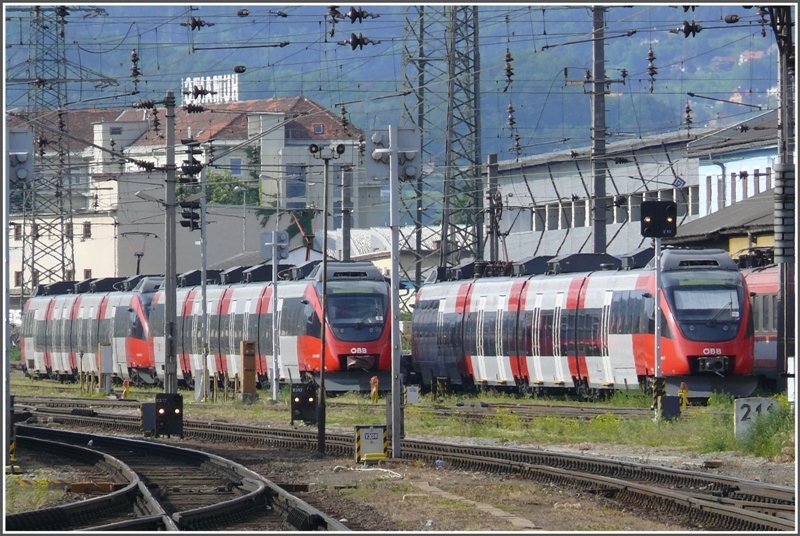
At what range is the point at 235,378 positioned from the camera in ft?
169

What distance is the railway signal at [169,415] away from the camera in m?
34.0

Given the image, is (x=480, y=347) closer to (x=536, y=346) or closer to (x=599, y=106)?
(x=536, y=346)

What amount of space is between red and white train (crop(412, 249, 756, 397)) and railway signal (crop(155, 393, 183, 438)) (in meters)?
10.8

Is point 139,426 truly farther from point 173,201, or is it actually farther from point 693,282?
point 693,282

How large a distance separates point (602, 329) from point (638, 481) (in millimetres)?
18471

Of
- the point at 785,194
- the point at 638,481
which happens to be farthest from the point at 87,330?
the point at 638,481

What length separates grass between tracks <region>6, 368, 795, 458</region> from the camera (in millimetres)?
26000

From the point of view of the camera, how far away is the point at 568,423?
3234 cm

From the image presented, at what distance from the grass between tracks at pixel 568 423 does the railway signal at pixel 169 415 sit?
12.4 ft

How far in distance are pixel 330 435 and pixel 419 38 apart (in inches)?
1078

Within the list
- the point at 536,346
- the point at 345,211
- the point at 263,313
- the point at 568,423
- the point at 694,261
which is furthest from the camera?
the point at 345,211

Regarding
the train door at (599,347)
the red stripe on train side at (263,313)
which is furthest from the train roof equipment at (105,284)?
the train door at (599,347)

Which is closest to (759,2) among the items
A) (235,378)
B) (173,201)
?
(173,201)

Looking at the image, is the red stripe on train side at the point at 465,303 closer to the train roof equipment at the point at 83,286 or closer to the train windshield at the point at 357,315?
the train windshield at the point at 357,315
